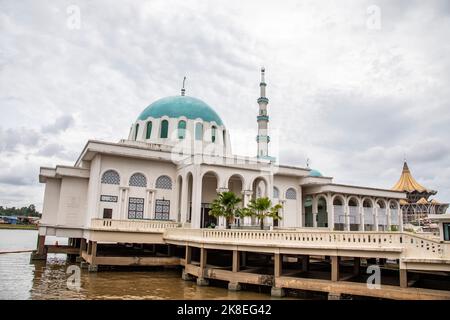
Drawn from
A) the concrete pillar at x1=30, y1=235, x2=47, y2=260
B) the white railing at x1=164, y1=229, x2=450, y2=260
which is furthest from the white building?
the white railing at x1=164, y1=229, x2=450, y2=260

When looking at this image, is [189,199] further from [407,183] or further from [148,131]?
[407,183]

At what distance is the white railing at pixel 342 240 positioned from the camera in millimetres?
12594

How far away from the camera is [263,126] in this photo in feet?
134

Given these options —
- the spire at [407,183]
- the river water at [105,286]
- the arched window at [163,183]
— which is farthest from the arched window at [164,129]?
the spire at [407,183]

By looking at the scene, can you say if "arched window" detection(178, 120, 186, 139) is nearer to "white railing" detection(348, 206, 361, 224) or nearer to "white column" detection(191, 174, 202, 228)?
"white column" detection(191, 174, 202, 228)

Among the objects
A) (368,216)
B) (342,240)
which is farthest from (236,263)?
(368,216)

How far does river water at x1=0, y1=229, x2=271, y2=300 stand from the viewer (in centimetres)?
1523

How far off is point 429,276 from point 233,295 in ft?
29.7

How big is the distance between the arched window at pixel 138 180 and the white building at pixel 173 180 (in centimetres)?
7

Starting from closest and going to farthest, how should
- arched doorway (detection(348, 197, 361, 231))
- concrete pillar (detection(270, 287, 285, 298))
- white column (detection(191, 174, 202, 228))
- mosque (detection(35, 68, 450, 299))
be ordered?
1. mosque (detection(35, 68, 450, 299))
2. concrete pillar (detection(270, 287, 285, 298))
3. white column (detection(191, 174, 202, 228))
4. arched doorway (detection(348, 197, 361, 231))

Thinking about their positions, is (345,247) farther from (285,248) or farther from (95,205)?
(95,205)

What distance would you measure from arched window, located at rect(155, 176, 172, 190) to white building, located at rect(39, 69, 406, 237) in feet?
0.25
